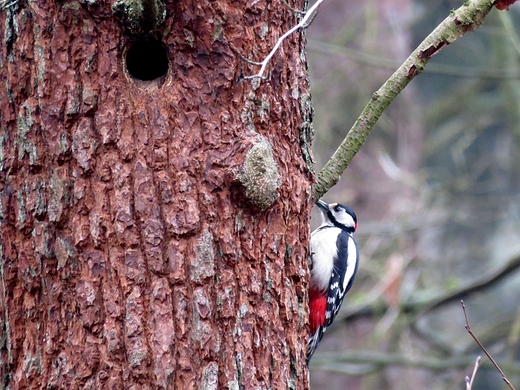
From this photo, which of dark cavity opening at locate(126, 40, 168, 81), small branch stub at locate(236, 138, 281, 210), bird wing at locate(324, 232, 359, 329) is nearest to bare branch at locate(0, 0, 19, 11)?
dark cavity opening at locate(126, 40, 168, 81)

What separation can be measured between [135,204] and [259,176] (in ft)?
1.34

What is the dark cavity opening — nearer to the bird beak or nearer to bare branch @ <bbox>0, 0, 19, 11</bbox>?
bare branch @ <bbox>0, 0, 19, 11</bbox>

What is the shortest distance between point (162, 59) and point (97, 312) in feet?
2.86

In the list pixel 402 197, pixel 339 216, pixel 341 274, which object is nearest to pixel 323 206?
pixel 339 216

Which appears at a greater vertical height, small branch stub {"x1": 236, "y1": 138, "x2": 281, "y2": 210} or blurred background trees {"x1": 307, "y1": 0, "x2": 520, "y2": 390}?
small branch stub {"x1": 236, "y1": 138, "x2": 281, "y2": 210}

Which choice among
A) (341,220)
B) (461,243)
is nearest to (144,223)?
(341,220)

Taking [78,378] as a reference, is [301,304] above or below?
above

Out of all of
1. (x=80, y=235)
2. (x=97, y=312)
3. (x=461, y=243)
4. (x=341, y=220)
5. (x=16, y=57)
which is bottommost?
(x=461, y=243)

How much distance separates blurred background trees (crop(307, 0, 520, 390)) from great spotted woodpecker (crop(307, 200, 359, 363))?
1.14m

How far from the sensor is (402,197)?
26.5 ft

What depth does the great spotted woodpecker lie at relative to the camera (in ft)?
13.4

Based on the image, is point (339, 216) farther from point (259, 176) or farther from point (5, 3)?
point (5, 3)

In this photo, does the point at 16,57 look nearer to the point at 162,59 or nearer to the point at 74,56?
the point at 74,56

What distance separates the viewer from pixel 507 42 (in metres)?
6.74
